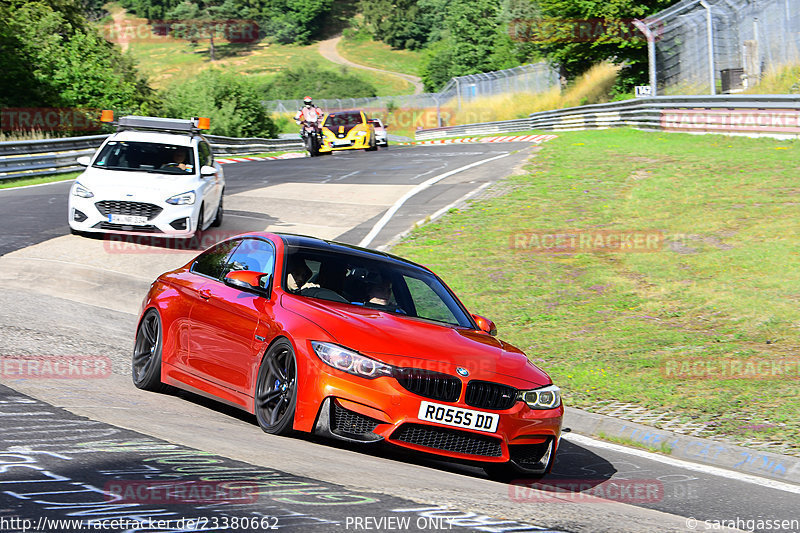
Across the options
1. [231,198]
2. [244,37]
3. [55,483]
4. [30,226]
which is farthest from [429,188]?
[244,37]

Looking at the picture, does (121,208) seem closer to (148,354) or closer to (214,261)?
(148,354)

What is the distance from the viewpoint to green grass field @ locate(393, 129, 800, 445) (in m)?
9.46

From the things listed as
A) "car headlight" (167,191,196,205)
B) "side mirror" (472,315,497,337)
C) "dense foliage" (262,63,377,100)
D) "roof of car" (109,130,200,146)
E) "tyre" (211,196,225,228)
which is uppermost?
"dense foliage" (262,63,377,100)

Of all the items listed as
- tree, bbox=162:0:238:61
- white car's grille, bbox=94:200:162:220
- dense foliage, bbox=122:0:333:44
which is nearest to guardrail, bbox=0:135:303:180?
white car's grille, bbox=94:200:162:220

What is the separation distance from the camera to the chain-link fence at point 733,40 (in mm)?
29578

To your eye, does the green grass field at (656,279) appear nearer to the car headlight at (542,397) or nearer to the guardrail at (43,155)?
the car headlight at (542,397)

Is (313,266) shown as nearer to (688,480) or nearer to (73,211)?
(688,480)

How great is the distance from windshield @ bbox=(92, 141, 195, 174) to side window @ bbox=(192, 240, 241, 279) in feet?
26.3

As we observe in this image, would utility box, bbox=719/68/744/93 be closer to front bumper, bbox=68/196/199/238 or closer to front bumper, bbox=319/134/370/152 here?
front bumper, bbox=319/134/370/152

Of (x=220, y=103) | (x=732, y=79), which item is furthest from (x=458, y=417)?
(x=220, y=103)

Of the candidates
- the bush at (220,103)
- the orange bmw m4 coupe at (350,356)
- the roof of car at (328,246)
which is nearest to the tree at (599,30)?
the bush at (220,103)

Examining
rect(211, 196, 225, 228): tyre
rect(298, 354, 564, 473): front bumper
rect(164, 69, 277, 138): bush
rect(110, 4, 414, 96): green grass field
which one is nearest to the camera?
rect(298, 354, 564, 473): front bumper

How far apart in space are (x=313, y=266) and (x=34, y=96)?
33.3m

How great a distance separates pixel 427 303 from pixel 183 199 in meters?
8.72
